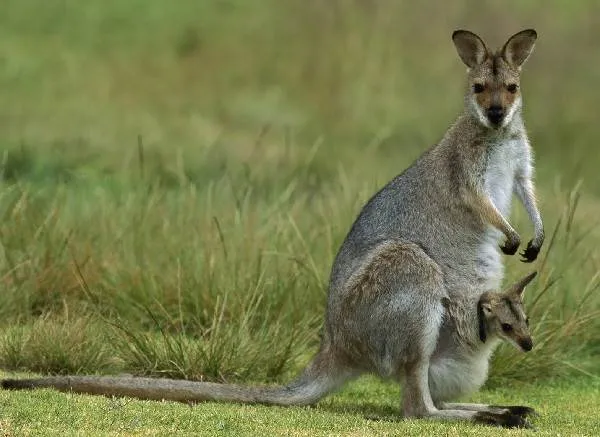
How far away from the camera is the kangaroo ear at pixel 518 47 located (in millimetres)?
7984

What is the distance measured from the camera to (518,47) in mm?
8047

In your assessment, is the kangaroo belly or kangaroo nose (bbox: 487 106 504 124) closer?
the kangaroo belly

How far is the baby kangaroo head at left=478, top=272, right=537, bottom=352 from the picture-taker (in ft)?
24.4

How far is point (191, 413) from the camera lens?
6926 millimetres

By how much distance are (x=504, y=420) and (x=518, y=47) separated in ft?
7.70

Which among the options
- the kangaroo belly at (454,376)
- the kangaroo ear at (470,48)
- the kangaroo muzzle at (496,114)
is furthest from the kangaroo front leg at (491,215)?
the kangaroo ear at (470,48)

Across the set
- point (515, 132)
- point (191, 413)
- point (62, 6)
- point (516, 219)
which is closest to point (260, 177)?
point (516, 219)

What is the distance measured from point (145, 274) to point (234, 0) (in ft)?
55.5

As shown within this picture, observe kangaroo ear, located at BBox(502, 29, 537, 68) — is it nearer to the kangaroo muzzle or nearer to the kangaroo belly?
the kangaroo muzzle

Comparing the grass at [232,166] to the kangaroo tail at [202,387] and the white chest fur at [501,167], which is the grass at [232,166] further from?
the white chest fur at [501,167]

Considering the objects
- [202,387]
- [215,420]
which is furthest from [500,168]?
[215,420]

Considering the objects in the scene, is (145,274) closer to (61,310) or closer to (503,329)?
(61,310)

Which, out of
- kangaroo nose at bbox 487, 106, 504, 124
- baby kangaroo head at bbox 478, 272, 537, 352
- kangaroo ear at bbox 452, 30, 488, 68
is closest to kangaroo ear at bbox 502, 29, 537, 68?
kangaroo ear at bbox 452, 30, 488, 68

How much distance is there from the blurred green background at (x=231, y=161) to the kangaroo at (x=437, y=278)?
111 cm
